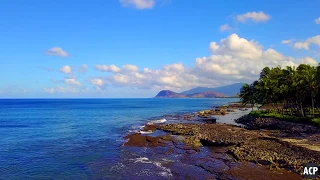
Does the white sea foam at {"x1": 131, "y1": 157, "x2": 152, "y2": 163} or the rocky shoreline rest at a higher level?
the rocky shoreline

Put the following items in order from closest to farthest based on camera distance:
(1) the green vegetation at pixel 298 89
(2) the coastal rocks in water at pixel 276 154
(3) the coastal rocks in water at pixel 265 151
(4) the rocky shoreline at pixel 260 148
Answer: (4) the rocky shoreline at pixel 260 148, (2) the coastal rocks in water at pixel 276 154, (3) the coastal rocks in water at pixel 265 151, (1) the green vegetation at pixel 298 89

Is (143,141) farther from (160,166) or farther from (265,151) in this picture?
(265,151)

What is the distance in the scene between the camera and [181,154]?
40.1m

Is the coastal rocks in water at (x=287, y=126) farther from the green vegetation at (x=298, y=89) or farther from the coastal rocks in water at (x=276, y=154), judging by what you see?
A: the coastal rocks in water at (x=276, y=154)

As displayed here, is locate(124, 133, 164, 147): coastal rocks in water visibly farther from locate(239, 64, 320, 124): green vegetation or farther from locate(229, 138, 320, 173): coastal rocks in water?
locate(239, 64, 320, 124): green vegetation

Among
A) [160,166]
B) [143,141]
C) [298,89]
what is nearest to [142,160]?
[160,166]

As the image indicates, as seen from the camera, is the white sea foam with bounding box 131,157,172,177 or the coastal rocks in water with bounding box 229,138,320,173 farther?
the coastal rocks in water with bounding box 229,138,320,173

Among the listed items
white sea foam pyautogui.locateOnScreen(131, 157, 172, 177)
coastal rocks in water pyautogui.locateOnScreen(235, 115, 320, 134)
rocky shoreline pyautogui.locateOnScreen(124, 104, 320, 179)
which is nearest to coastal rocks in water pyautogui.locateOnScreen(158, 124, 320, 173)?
rocky shoreline pyautogui.locateOnScreen(124, 104, 320, 179)

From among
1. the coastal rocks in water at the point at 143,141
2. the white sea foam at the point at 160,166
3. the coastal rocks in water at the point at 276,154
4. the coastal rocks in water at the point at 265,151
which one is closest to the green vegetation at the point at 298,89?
the coastal rocks in water at the point at 265,151

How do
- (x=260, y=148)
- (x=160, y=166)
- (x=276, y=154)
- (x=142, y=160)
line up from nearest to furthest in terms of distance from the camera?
(x=160, y=166) → (x=276, y=154) → (x=142, y=160) → (x=260, y=148)

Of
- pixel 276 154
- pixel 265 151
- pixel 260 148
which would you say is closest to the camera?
pixel 276 154

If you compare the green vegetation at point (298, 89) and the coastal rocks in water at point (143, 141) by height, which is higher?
the green vegetation at point (298, 89)

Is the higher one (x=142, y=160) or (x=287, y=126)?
(x=287, y=126)

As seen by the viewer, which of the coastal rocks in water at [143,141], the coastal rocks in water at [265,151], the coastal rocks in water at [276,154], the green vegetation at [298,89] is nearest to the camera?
the coastal rocks in water at [276,154]
